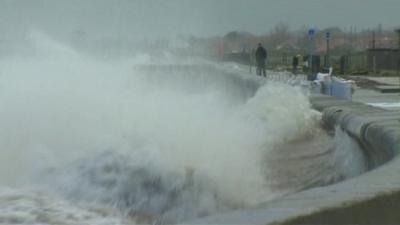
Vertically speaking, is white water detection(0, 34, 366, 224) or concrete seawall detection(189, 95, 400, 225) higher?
concrete seawall detection(189, 95, 400, 225)

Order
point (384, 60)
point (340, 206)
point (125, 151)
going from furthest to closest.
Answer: point (384, 60) → point (125, 151) → point (340, 206)

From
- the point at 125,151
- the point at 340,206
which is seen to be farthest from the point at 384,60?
the point at 340,206

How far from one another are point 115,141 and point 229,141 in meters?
1.92

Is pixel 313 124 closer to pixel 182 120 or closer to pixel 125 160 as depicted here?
pixel 182 120

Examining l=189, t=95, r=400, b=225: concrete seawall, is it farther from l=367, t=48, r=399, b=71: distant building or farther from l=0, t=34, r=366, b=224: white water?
l=367, t=48, r=399, b=71: distant building

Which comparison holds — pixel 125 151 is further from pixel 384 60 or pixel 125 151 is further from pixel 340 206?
pixel 384 60

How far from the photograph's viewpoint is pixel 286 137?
37.9 feet

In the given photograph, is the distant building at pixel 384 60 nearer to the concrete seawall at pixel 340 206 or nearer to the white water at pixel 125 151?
the white water at pixel 125 151

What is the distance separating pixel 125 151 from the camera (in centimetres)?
841

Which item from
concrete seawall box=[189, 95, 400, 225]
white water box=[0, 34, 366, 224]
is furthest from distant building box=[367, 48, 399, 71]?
concrete seawall box=[189, 95, 400, 225]

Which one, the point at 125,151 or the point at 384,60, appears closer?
the point at 125,151

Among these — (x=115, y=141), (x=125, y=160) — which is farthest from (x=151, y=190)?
(x=115, y=141)

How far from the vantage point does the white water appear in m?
6.84

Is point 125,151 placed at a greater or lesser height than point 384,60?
greater
